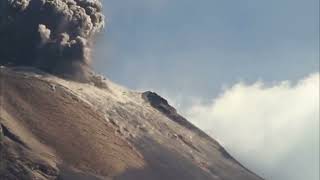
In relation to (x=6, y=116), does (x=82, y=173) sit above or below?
below

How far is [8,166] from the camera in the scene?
180750mm

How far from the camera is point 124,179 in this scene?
193 metres

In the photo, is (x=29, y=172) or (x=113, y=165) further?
Result: (x=113, y=165)

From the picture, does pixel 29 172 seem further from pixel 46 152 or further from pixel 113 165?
pixel 113 165

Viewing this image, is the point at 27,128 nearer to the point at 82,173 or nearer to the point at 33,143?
the point at 33,143

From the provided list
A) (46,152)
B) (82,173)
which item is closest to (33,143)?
(46,152)

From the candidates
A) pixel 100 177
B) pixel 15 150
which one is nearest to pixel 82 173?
pixel 100 177

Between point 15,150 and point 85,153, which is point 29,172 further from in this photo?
point 85,153

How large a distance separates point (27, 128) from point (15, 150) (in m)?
14.1

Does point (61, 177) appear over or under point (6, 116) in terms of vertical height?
under

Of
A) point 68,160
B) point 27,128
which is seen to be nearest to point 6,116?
point 27,128

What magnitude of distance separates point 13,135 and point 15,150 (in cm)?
603

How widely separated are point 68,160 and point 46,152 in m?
5.94

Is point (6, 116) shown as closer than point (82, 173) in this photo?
No
